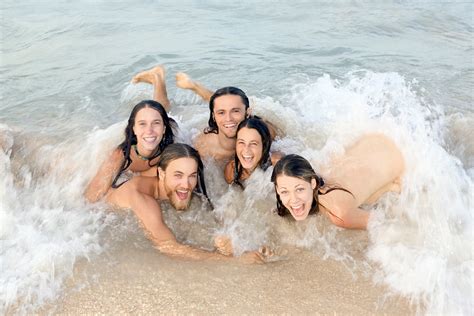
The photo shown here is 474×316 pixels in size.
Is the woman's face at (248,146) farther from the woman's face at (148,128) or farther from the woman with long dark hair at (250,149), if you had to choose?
the woman's face at (148,128)

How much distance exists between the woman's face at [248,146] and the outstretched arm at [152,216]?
2.72ft

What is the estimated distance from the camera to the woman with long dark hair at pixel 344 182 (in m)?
3.50

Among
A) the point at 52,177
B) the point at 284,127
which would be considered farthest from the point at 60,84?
the point at 284,127

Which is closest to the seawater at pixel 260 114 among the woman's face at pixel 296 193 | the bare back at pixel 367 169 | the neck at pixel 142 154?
the bare back at pixel 367 169

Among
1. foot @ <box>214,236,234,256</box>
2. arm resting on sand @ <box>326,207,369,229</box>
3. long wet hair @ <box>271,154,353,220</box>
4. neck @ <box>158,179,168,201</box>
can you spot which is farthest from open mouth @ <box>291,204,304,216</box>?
neck @ <box>158,179,168,201</box>

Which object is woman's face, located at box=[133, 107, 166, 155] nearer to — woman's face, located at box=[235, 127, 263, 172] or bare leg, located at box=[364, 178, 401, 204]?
woman's face, located at box=[235, 127, 263, 172]

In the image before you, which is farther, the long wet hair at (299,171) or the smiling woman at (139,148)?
the smiling woman at (139,148)

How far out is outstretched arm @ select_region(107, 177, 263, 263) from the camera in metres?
3.39

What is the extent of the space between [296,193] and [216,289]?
963 mm

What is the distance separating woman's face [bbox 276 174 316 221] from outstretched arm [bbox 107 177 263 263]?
1.58 feet

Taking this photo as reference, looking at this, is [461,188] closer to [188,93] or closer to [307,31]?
[188,93]

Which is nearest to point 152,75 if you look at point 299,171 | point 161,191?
point 161,191

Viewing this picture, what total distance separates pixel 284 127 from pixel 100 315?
313 centimetres

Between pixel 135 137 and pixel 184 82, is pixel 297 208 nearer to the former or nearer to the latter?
pixel 135 137
